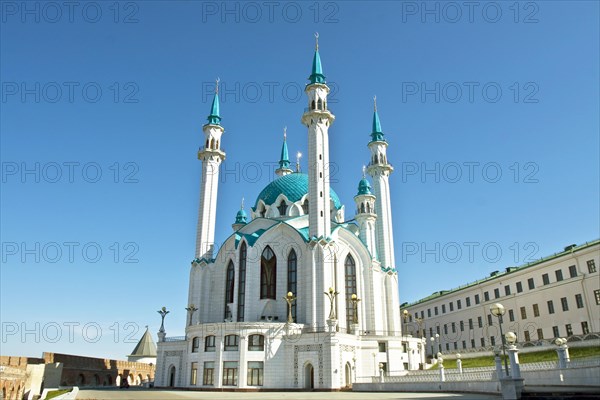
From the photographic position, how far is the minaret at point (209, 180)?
49.0 m

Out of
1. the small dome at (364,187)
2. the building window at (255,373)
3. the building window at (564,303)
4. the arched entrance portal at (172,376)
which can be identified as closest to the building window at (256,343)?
the building window at (255,373)

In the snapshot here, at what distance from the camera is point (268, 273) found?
147 feet

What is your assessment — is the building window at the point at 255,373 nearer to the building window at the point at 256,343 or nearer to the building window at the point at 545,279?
the building window at the point at 256,343

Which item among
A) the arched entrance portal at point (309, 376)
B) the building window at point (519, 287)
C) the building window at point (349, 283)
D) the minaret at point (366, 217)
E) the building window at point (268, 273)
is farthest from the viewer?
the building window at point (519, 287)

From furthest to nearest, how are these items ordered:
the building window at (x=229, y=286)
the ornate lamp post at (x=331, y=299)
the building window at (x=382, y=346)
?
1. the building window at (x=229, y=286)
2. the building window at (x=382, y=346)
3. the ornate lamp post at (x=331, y=299)

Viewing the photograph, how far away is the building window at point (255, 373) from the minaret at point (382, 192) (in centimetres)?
1886

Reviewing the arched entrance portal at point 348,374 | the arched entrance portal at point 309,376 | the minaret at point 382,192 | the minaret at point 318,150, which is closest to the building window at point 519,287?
the minaret at point 382,192

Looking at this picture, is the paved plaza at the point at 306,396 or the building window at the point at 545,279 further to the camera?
the building window at the point at 545,279

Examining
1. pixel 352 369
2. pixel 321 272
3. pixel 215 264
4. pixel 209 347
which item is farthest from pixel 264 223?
pixel 352 369

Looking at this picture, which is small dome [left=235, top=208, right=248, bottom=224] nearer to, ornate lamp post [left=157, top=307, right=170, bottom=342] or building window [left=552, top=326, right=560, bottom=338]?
ornate lamp post [left=157, top=307, right=170, bottom=342]

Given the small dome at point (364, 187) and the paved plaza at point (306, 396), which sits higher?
the small dome at point (364, 187)

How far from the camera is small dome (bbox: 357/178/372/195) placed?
2200 inches

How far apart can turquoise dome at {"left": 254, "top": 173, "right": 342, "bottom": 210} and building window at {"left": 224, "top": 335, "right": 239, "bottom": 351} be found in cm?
1913

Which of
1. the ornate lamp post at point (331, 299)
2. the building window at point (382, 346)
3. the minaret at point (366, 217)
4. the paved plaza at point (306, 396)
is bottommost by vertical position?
the paved plaza at point (306, 396)
